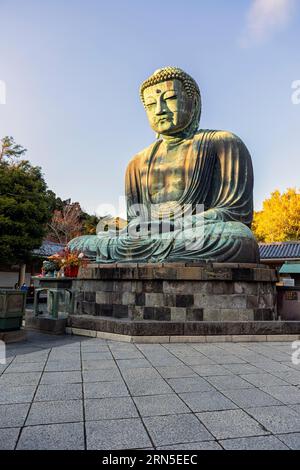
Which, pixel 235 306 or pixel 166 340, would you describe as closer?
pixel 166 340

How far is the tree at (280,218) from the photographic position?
23859 millimetres

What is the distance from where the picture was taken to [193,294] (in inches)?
235

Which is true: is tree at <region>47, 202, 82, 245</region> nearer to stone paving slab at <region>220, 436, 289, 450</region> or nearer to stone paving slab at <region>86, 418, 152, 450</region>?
stone paving slab at <region>86, 418, 152, 450</region>

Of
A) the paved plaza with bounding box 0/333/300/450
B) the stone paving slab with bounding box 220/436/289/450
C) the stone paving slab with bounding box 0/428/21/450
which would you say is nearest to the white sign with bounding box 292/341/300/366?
the paved plaza with bounding box 0/333/300/450

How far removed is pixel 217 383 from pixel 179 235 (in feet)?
12.3

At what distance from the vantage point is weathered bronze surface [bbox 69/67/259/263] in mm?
6605

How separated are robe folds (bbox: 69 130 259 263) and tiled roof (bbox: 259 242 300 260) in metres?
13.8

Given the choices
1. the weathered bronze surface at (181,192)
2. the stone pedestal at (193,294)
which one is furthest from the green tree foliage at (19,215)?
the stone pedestal at (193,294)

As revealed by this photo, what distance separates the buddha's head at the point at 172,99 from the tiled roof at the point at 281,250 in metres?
13.9

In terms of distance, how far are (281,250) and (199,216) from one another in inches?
621

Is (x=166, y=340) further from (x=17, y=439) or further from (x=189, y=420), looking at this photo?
(x=17, y=439)

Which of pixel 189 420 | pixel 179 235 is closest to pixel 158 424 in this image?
pixel 189 420

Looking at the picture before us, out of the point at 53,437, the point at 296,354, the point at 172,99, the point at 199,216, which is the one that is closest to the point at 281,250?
the point at 172,99
